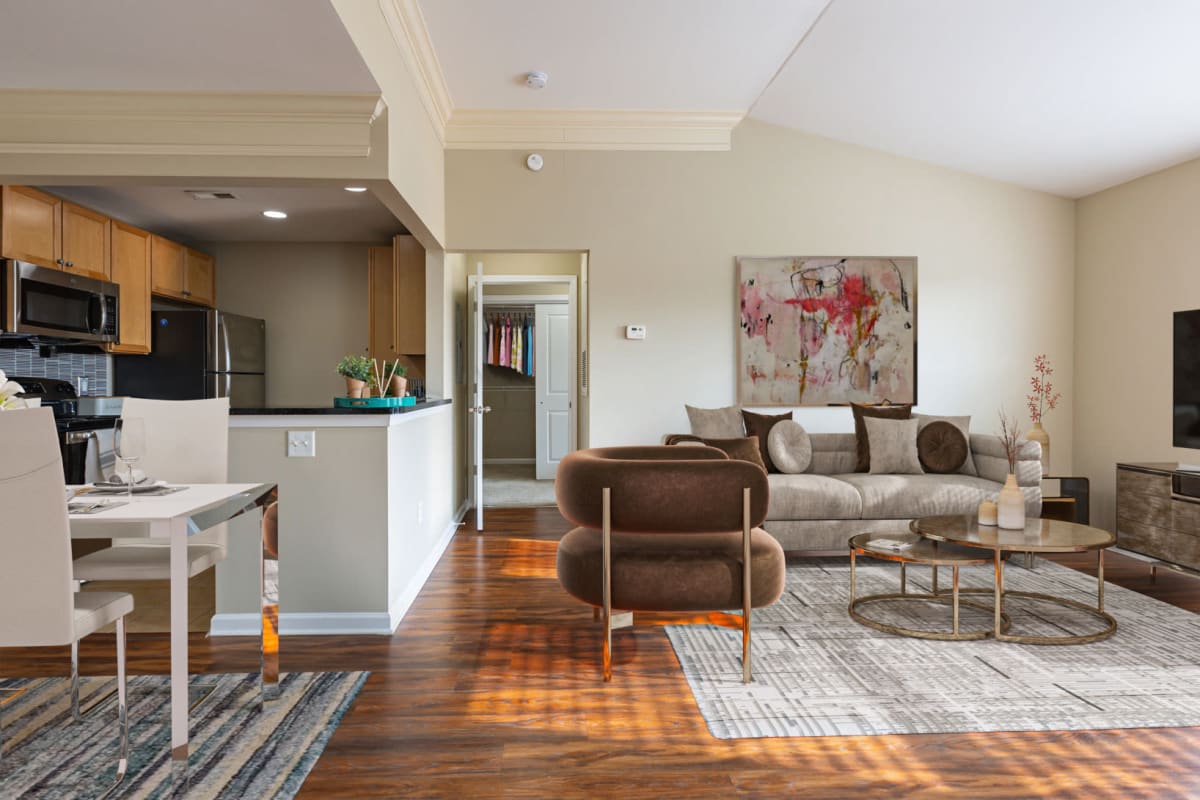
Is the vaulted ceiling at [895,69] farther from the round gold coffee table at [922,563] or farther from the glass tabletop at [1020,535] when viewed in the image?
the round gold coffee table at [922,563]

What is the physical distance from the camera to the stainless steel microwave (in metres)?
4.07

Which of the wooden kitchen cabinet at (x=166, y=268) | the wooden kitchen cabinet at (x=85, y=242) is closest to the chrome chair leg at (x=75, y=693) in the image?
the wooden kitchen cabinet at (x=85, y=242)

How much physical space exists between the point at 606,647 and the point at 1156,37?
3.64 meters

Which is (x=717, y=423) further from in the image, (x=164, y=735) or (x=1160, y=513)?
(x=164, y=735)

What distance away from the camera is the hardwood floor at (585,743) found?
2016 mm

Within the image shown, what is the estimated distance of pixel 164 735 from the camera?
232cm

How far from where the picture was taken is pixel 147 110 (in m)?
3.22

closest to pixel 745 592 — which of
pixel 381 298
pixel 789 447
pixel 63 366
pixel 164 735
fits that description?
pixel 164 735

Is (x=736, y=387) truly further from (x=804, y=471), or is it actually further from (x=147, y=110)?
(x=147, y=110)

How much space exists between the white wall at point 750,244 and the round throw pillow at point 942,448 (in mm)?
629

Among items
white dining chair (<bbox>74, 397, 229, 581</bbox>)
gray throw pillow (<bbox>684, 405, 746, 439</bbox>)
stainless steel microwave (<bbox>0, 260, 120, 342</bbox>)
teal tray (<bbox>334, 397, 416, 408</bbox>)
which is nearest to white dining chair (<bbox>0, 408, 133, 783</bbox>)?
white dining chair (<bbox>74, 397, 229, 581</bbox>)

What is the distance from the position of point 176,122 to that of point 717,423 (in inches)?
133

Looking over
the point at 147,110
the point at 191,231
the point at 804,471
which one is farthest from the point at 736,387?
the point at 191,231

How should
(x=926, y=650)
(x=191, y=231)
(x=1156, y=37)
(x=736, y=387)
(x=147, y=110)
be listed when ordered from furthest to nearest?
(x=191, y=231) → (x=736, y=387) → (x=1156, y=37) → (x=147, y=110) → (x=926, y=650)
